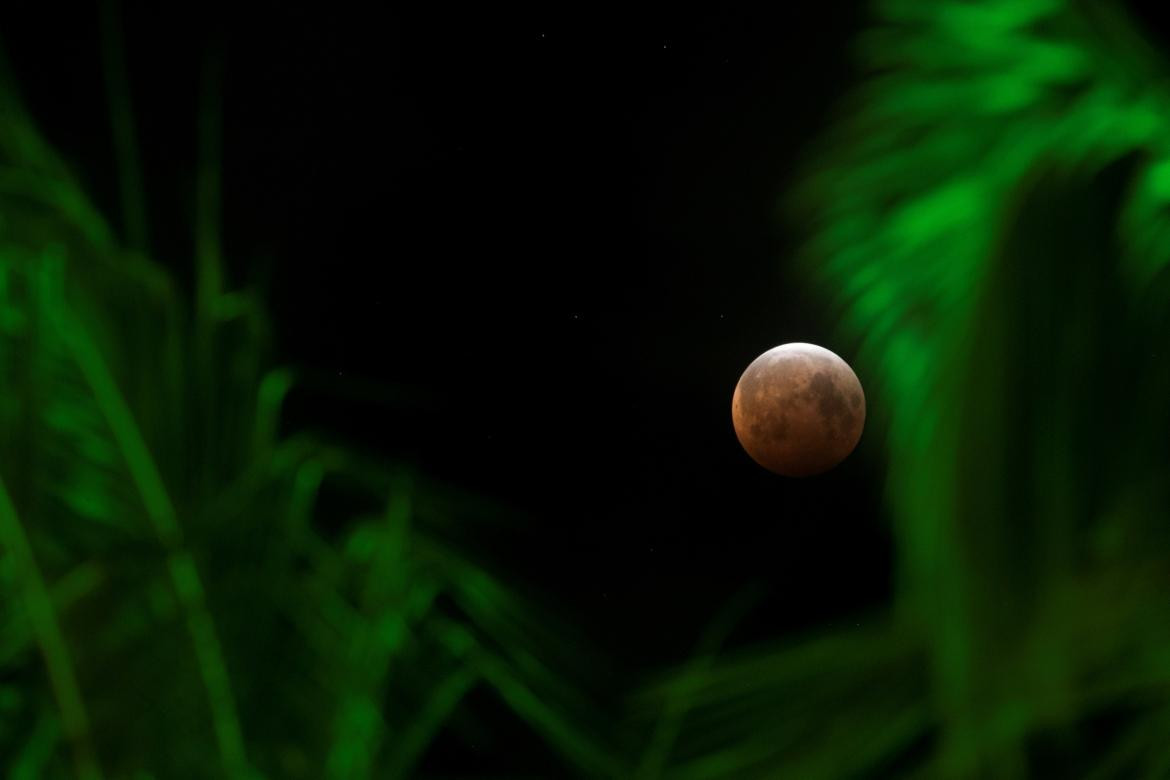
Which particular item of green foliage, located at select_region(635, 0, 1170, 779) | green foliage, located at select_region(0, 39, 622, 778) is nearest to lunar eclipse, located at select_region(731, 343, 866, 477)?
green foliage, located at select_region(635, 0, 1170, 779)

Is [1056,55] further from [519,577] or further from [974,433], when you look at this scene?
[519,577]

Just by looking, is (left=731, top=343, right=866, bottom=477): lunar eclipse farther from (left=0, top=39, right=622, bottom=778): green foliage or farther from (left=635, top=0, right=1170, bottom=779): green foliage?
(left=0, top=39, right=622, bottom=778): green foliage

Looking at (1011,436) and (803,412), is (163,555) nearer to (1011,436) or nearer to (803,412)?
(1011,436)

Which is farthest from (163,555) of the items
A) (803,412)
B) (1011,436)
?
(803,412)

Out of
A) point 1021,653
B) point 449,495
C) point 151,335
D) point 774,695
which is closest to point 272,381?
point 151,335

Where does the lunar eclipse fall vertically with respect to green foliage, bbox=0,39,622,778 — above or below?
below

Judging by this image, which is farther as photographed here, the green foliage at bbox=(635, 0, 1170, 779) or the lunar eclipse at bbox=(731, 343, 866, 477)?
the lunar eclipse at bbox=(731, 343, 866, 477)
